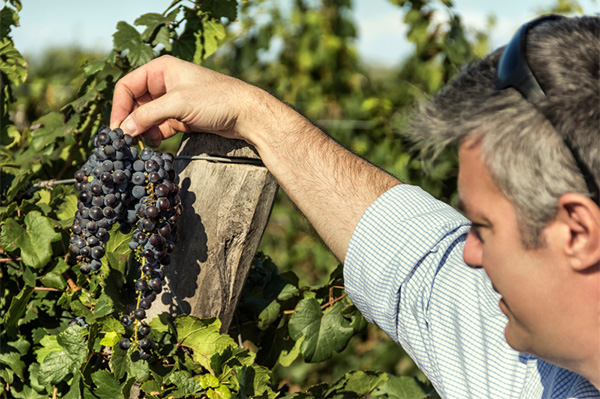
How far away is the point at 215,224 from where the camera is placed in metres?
1.60

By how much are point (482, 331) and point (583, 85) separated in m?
0.72

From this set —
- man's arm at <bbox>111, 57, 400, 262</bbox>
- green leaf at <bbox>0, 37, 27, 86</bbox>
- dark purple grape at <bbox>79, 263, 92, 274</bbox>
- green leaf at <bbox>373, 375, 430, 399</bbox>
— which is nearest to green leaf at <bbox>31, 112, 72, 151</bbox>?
green leaf at <bbox>0, 37, 27, 86</bbox>

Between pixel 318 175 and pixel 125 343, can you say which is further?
pixel 318 175

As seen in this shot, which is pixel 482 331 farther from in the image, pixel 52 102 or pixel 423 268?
pixel 52 102

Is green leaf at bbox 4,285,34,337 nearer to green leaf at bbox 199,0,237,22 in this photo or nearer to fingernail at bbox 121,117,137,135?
fingernail at bbox 121,117,137,135

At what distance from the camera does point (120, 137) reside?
4.83 ft

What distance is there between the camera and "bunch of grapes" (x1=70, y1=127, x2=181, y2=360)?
4.66 feet

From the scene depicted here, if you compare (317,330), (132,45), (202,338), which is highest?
(132,45)

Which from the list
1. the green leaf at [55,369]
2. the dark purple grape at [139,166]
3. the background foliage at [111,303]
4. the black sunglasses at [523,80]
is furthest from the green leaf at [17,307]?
the black sunglasses at [523,80]

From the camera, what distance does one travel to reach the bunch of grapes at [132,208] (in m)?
1.42

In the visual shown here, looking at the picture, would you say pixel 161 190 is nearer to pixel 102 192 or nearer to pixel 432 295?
pixel 102 192

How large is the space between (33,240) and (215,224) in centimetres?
51

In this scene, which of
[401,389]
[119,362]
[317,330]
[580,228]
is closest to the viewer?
[580,228]

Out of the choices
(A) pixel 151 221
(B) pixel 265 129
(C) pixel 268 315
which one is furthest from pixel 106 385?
(B) pixel 265 129
